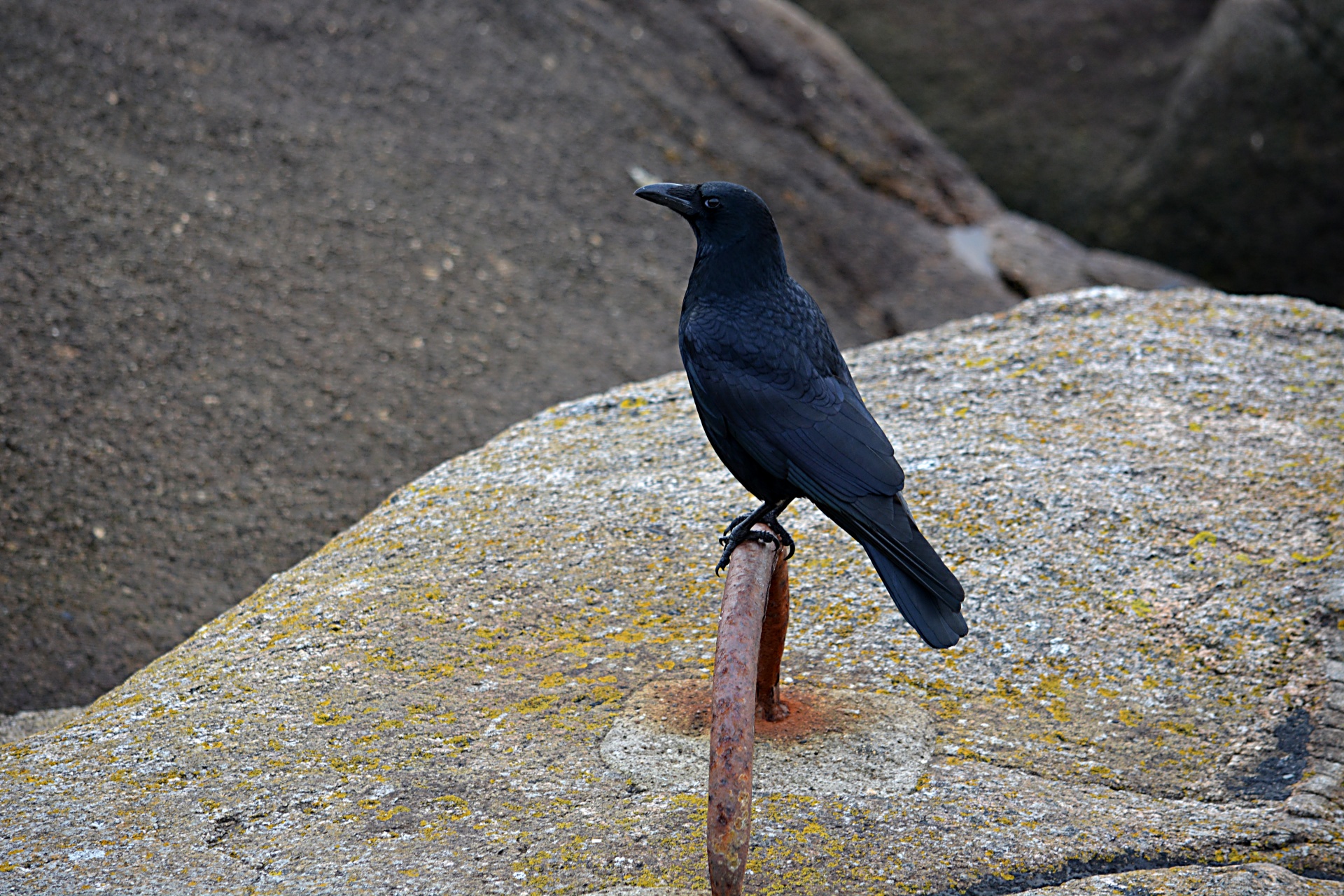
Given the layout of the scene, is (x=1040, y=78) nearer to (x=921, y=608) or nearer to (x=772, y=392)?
(x=772, y=392)

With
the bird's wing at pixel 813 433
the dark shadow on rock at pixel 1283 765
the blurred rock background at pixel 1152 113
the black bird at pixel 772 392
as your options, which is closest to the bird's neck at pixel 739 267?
the black bird at pixel 772 392

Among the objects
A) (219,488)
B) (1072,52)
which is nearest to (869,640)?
(219,488)

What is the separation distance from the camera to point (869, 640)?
127 inches

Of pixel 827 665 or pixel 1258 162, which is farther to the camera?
pixel 1258 162

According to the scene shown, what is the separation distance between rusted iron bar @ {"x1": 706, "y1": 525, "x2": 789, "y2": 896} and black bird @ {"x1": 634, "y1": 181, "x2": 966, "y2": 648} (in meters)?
0.20

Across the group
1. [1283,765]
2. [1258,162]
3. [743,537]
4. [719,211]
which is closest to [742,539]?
[743,537]

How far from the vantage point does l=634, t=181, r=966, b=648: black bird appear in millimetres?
2484

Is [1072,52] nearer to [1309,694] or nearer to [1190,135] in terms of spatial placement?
[1190,135]

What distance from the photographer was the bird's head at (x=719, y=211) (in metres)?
2.71

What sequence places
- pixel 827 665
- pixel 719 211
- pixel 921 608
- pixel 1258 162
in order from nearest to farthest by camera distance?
pixel 921 608 → pixel 719 211 → pixel 827 665 → pixel 1258 162

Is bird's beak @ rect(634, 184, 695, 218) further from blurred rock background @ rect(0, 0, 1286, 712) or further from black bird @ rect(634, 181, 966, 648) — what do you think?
blurred rock background @ rect(0, 0, 1286, 712)

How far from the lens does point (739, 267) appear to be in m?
2.77

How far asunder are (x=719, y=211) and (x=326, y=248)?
4.43 meters

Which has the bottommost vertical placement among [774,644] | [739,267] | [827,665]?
[827,665]
